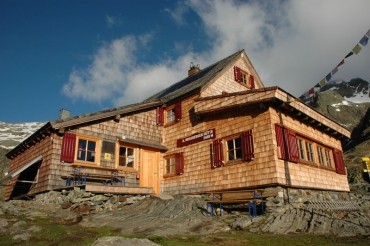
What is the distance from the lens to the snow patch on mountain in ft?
284

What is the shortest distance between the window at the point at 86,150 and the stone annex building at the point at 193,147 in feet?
0.17

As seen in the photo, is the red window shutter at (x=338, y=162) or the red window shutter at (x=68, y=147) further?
the red window shutter at (x=338, y=162)

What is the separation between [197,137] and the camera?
56.0 ft

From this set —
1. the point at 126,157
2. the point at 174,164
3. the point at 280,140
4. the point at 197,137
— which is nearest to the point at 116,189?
the point at 126,157

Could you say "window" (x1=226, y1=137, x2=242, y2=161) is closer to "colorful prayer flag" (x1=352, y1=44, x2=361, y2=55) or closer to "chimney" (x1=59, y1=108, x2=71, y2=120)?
"colorful prayer flag" (x1=352, y1=44, x2=361, y2=55)

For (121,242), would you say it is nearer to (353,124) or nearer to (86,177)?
(86,177)

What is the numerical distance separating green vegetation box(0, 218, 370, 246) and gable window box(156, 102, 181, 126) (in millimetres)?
9601

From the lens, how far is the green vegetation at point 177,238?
8.16 m

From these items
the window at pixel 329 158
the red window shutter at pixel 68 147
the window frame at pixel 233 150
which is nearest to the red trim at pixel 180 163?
the window frame at pixel 233 150

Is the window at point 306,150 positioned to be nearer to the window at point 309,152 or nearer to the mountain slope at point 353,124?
the window at point 309,152

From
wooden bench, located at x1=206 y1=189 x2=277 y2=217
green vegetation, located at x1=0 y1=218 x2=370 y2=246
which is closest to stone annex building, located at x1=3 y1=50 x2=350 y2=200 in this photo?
wooden bench, located at x1=206 y1=189 x2=277 y2=217

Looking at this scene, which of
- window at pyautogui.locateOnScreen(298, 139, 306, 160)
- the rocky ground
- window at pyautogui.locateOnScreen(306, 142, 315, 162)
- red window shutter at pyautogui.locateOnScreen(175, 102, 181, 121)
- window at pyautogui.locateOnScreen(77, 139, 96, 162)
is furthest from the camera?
red window shutter at pyautogui.locateOnScreen(175, 102, 181, 121)

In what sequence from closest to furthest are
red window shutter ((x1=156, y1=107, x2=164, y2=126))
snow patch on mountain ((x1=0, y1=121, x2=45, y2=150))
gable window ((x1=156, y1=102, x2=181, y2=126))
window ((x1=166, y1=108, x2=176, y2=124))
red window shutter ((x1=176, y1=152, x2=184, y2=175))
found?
red window shutter ((x1=176, y1=152, x2=184, y2=175)) < gable window ((x1=156, y1=102, x2=181, y2=126)) < window ((x1=166, y1=108, x2=176, y2=124)) < red window shutter ((x1=156, y1=107, x2=164, y2=126)) < snow patch on mountain ((x1=0, y1=121, x2=45, y2=150))

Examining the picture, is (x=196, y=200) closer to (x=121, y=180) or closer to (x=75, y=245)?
(x=121, y=180)
